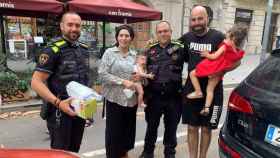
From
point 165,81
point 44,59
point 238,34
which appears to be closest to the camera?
point 44,59

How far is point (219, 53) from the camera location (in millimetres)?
3486

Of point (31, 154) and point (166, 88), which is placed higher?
point (166, 88)

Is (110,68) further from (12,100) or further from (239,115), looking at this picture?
(12,100)

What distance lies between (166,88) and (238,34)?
3.40ft

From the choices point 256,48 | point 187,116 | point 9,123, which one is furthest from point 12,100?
point 256,48

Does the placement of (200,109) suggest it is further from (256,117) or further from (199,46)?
(256,117)

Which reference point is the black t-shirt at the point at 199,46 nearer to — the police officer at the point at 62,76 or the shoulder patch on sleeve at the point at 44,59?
the police officer at the point at 62,76

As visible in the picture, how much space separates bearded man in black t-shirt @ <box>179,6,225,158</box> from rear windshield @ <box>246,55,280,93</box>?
0.67m

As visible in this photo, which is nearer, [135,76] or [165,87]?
[135,76]

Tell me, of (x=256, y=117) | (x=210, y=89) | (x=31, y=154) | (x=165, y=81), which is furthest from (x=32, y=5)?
(x=256, y=117)

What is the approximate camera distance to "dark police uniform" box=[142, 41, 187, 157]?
153 inches

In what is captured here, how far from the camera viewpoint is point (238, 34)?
341 centimetres

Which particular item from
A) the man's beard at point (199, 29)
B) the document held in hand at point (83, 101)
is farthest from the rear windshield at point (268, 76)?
the document held in hand at point (83, 101)

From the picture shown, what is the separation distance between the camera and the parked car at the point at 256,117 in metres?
2.58
